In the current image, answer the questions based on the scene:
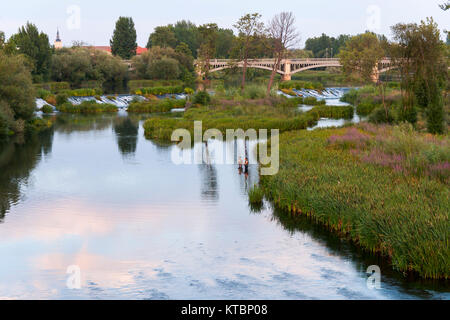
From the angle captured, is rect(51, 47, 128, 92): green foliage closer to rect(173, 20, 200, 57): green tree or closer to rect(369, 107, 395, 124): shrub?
rect(173, 20, 200, 57): green tree

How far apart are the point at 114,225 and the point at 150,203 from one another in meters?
3.17

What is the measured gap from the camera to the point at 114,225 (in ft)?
66.7

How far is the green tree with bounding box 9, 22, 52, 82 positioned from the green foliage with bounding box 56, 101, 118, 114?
17.7 meters

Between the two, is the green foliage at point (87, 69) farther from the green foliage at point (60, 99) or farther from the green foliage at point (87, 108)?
the green foliage at point (87, 108)

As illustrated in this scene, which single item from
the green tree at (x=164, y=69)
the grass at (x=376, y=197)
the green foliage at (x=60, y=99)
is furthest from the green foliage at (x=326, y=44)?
the grass at (x=376, y=197)

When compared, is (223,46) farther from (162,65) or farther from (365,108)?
→ (365,108)

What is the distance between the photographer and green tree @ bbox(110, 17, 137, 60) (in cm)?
12212

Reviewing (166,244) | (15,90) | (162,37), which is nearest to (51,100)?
(15,90)

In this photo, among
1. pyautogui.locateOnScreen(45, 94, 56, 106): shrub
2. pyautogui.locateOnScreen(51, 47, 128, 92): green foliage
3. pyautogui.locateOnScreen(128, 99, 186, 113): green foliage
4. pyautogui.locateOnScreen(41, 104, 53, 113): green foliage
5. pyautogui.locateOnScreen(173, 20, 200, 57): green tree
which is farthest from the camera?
pyautogui.locateOnScreen(173, 20, 200, 57): green tree

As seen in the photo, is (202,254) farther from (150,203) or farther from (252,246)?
(150,203)

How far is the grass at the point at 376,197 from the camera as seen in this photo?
15.0 m

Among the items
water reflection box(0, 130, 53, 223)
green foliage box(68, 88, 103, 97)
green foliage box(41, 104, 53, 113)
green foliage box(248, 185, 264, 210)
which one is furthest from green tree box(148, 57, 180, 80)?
green foliage box(248, 185, 264, 210)

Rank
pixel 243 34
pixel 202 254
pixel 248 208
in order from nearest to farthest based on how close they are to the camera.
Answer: pixel 202 254, pixel 248 208, pixel 243 34
